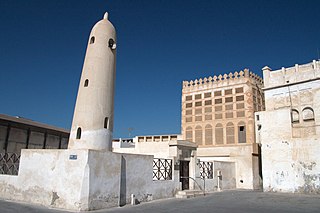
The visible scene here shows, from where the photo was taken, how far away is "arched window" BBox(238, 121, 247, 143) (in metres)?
26.8

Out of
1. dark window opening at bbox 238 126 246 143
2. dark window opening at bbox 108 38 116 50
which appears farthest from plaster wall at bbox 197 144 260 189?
dark window opening at bbox 108 38 116 50

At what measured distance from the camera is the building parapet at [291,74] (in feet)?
66.6

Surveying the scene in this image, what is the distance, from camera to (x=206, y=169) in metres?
22.3

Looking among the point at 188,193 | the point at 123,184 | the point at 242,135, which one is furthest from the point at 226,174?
the point at 123,184

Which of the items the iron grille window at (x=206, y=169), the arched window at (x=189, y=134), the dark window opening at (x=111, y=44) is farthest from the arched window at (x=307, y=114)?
the dark window opening at (x=111, y=44)

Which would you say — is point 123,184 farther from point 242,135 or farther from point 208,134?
point 208,134

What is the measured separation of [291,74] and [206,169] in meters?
10.1

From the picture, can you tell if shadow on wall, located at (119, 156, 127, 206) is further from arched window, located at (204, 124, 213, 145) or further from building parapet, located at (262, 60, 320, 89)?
arched window, located at (204, 124, 213, 145)

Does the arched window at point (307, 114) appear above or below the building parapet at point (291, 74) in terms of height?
below

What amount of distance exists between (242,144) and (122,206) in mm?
16900

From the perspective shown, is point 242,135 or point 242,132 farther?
point 242,132

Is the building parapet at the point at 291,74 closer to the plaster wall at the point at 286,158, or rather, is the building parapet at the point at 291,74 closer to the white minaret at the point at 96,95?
the plaster wall at the point at 286,158

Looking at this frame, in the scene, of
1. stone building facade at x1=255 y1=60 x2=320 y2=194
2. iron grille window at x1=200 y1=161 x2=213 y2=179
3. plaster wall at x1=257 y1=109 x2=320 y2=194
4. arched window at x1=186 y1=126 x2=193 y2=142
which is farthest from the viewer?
arched window at x1=186 y1=126 x2=193 y2=142

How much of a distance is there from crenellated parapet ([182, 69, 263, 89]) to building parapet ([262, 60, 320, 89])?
18.1 ft
